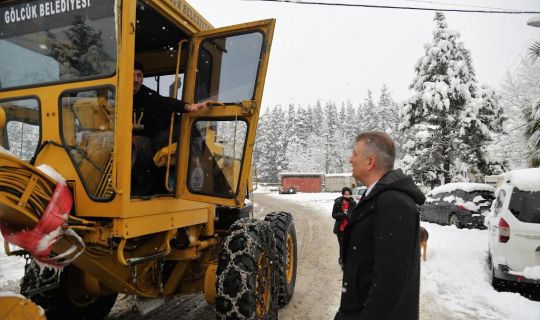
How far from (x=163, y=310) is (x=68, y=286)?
4.61 ft

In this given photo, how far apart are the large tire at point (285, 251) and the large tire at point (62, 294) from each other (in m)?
2.27

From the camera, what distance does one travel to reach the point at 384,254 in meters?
1.94

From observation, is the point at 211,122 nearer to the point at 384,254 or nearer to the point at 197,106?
the point at 197,106

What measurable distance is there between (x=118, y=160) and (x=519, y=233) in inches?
229

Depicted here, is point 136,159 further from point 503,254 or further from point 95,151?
point 503,254

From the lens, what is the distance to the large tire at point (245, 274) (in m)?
3.59

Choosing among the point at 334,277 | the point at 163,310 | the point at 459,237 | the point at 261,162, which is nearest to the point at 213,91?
the point at 163,310

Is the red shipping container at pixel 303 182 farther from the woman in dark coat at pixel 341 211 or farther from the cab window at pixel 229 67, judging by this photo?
the cab window at pixel 229 67

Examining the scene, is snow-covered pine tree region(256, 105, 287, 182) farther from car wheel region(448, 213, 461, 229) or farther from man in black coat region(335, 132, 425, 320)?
man in black coat region(335, 132, 425, 320)

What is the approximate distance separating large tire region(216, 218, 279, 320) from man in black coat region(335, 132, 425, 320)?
5.10 ft

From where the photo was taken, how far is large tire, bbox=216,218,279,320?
3.59 m

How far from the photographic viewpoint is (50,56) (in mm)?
3377

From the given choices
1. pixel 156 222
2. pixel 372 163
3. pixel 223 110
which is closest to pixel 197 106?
pixel 223 110

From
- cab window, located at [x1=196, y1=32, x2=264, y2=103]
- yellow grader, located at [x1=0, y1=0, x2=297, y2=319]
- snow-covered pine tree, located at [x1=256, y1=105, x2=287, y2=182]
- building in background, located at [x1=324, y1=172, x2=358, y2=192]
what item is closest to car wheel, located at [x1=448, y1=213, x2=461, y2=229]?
yellow grader, located at [x1=0, y1=0, x2=297, y2=319]
